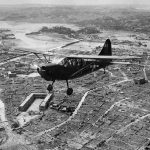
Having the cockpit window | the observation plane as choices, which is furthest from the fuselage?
the cockpit window

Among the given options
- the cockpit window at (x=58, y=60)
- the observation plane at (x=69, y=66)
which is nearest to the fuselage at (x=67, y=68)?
the observation plane at (x=69, y=66)

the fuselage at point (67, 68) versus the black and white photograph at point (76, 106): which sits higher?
the fuselage at point (67, 68)

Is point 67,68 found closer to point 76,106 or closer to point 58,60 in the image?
point 58,60

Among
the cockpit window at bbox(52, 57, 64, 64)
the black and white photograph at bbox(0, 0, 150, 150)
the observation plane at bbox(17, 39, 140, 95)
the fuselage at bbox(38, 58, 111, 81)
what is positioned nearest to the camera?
the black and white photograph at bbox(0, 0, 150, 150)

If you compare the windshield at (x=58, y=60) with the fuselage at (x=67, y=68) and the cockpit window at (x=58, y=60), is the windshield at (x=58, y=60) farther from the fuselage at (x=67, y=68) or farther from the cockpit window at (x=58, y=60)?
the fuselage at (x=67, y=68)

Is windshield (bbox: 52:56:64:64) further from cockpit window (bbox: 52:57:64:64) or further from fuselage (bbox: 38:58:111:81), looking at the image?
fuselage (bbox: 38:58:111:81)

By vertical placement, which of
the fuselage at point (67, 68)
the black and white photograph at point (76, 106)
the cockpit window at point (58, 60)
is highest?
the cockpit window at point (58, 60)

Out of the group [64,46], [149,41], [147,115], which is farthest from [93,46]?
[147,115]

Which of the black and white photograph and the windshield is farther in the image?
the windshield

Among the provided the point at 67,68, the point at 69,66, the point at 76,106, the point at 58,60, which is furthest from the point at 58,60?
the point at 76,106
